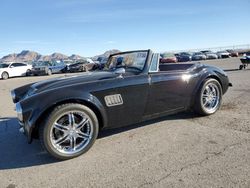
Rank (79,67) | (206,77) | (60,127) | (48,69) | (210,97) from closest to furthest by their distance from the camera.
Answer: (60,127) < (206,77) < (210,97) < (48,69) < (79,67)

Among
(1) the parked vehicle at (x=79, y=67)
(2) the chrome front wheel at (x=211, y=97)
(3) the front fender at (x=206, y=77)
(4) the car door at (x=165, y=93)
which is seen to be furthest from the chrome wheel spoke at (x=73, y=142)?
(1) the parked vehicle at (x=79, y=67)

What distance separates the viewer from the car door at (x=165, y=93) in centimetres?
427

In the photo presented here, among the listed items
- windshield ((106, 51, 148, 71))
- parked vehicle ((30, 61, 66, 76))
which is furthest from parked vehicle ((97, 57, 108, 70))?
parked vehicle ((30, 61, 66, 76))

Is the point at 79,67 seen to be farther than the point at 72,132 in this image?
Yes

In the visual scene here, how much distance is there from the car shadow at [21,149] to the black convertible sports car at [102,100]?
1.02 ft

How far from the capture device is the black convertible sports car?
344cm

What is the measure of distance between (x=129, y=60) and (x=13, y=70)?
20.2 m

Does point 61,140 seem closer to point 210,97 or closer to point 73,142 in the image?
point 73,142

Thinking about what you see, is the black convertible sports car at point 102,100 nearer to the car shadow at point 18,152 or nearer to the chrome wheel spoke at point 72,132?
the chrome wheel spoke at point 72,132

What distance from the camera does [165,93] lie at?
441 cm

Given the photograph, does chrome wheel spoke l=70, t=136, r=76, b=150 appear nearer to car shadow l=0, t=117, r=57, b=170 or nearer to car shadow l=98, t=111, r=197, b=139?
car shadow l=0, t=117, r=57, b=170

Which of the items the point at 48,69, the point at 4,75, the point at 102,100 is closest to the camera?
the point at 102,100

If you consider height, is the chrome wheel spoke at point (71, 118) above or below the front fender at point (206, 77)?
below

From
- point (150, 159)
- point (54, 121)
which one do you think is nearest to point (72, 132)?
point (54, 121)
